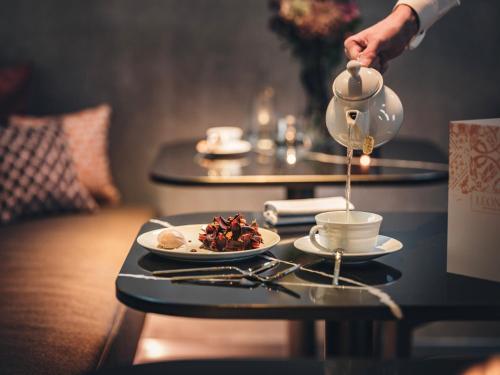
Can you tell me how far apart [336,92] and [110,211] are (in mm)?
1833

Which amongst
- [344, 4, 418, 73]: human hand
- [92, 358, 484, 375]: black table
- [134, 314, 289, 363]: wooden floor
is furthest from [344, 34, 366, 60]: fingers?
[134, 314, 289, 363]: wooden floor

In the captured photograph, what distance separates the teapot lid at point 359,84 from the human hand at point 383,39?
Result: 0.19 m

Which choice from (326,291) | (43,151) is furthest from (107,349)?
(43,151)

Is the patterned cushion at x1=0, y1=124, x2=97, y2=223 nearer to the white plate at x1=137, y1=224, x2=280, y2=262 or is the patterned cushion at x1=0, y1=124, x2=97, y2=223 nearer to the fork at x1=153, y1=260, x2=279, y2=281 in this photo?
the white plate at x1=137, y1=224, x2=280, y2=262

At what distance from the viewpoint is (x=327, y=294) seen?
1209 millimetres

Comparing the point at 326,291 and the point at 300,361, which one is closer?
the point at 326,291

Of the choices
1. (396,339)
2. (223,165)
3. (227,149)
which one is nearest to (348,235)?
(396,339)

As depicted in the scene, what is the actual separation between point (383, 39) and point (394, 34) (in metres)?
0.05

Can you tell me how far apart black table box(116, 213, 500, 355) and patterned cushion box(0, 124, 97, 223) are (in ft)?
4.69

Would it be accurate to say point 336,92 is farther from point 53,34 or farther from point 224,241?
point 53,34

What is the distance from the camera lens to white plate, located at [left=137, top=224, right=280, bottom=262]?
137 cm

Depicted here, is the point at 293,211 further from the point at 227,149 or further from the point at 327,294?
the point at 227,149

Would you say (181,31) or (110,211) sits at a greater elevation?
(181,31)

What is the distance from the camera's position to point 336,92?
1.38 meters
